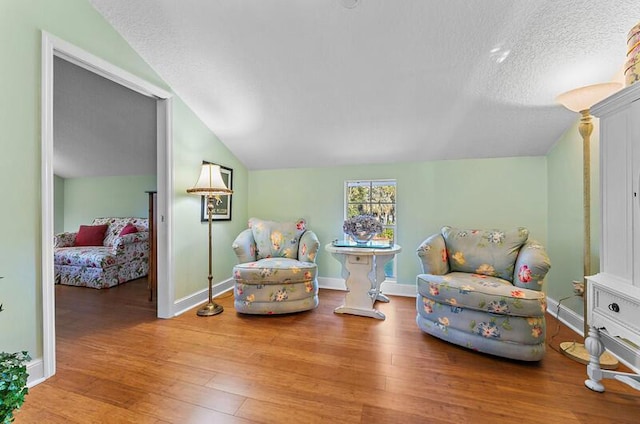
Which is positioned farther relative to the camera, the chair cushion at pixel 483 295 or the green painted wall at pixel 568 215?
the green painted wall at pixel 568 215

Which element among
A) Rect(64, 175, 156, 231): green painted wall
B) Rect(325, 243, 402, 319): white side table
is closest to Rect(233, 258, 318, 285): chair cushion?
Rect(325, 243, 402, 319): white side table

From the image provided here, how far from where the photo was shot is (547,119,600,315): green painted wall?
2.05 meters

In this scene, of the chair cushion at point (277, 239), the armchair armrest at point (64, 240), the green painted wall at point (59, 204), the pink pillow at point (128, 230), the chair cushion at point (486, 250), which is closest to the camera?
the chair cushion at point (486, 250)

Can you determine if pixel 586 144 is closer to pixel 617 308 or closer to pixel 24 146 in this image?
pixel 617 308

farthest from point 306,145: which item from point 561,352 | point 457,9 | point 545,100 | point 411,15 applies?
point 561,352

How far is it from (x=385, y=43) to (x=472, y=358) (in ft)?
7.44

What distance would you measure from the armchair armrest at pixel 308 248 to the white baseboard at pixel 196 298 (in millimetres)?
1088

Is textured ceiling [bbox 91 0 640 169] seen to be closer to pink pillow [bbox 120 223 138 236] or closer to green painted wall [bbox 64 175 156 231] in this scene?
pink pillow [bbox 120 223 138 236]

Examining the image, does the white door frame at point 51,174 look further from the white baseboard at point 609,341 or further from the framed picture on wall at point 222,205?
the white baseboard at point 609,341

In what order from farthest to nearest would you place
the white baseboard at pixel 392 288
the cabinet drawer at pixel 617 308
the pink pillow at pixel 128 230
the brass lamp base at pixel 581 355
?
1. the pink pillow at pixel 128 230
2. the white baseboard at pixel 392 288
3. the brass lamp base at pixel 581 355
4. the cabinet drawer at pixel 617 308

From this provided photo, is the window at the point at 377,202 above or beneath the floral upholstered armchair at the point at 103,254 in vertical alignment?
above

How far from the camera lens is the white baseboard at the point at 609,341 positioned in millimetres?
1652

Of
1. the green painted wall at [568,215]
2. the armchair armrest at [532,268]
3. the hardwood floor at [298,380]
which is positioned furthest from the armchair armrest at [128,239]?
the green painted wall at [568,215]

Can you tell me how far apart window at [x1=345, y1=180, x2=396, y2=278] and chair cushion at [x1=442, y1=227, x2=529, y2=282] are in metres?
0.79
